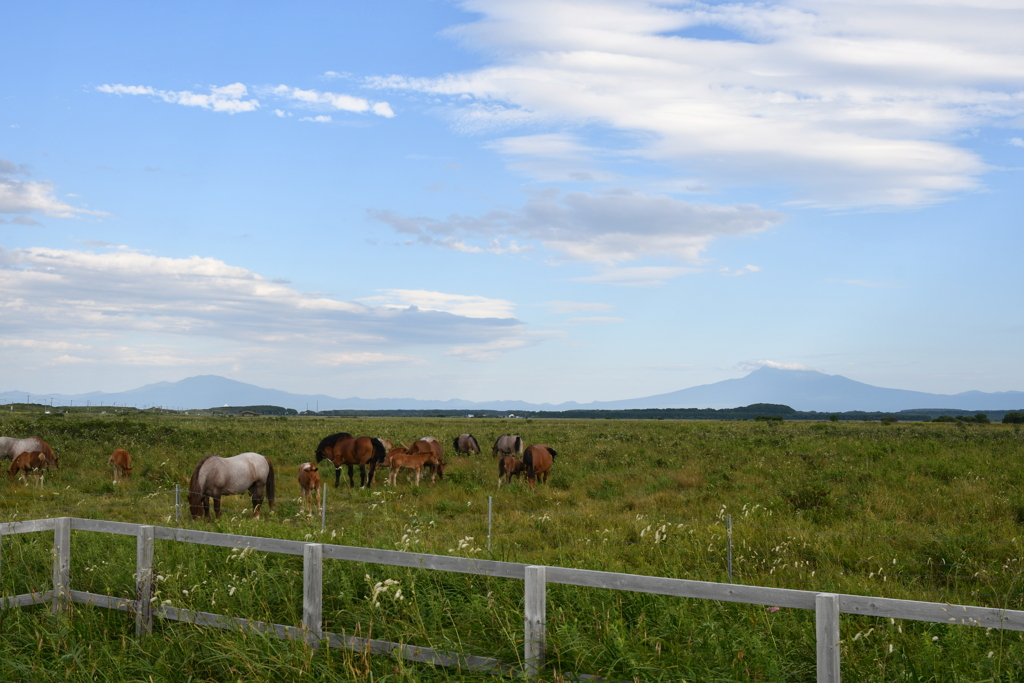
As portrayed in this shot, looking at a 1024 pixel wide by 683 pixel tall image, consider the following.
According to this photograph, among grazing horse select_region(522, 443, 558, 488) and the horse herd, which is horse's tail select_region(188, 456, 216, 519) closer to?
the horse herd

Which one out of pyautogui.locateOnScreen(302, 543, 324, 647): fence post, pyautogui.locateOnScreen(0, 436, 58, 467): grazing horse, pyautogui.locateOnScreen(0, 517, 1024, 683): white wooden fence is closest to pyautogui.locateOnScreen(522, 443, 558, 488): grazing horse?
pyautogui.locateOnScreen(0, 517, 1024, 683): white wooden fence

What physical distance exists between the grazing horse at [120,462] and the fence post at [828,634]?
23.6 m

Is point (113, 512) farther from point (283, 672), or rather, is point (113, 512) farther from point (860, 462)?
point (860, 462)

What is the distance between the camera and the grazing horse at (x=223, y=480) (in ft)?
55.7

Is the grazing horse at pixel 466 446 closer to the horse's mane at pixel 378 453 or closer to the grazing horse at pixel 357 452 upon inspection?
the grazing horse at pixel 357 452

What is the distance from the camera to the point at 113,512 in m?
17.8

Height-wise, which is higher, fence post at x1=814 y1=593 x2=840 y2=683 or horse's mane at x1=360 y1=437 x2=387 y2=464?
fence post at x1=814 y1=593 x2=840 y2=683

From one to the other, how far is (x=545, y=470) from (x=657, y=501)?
234 inches

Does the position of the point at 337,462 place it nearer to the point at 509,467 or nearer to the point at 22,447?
the point at 509,467

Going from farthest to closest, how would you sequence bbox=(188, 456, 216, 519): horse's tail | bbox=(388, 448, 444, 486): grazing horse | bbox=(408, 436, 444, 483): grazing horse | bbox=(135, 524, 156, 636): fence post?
bbox=(408, 436, 444, 483): grazing horse → bbox=(388, 448, 444, 486): grazing horse → bbox=(188, 456, 216, 519): horse's tail → bbox=(135, 524, 156, 636): fence post

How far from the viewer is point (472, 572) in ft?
21.9

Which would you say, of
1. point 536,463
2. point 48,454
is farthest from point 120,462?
point 536,463

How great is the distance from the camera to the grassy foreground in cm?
647

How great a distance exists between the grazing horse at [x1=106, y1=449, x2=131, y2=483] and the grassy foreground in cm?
87
